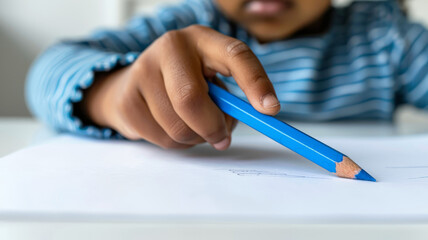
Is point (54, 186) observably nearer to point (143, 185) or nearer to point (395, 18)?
point (143, 185)

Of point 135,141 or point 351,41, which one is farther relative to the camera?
point 351,41

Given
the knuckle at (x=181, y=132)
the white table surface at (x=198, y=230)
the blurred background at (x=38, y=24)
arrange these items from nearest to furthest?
the white table surface at (x=198, y=230) < the knuckle at (x=181, y=132) < the blurred background at (x=38, y=24)

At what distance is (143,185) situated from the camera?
15 centimetres

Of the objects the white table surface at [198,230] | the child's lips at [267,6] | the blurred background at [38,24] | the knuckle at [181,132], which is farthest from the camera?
the blurred background at [38,24]

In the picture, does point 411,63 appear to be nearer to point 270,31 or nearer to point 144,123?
point 270,31

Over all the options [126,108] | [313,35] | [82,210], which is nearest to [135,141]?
[126,108]

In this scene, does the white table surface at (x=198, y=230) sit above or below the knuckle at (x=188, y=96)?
below

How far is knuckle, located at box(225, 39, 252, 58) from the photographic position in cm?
20

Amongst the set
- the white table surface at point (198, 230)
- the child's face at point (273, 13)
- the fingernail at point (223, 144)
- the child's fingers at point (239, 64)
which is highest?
the child's face at point (273, 13)

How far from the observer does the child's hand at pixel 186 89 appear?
0.64 ft

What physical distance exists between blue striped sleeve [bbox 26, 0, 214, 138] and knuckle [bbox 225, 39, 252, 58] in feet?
0.31

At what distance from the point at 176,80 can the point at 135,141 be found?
8 centimetres

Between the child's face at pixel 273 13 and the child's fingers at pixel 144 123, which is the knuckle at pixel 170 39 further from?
the child's face at pixel 273 13

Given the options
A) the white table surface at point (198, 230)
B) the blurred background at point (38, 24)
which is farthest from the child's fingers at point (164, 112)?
the blurred background at point (38, 24)
